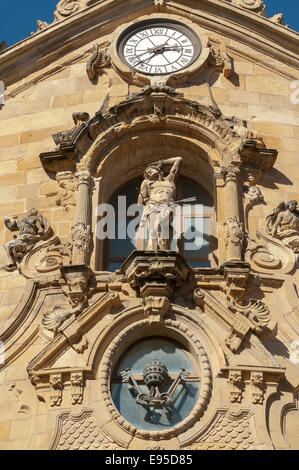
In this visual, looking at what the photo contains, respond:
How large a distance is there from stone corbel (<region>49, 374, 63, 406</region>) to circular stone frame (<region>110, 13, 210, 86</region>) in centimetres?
574

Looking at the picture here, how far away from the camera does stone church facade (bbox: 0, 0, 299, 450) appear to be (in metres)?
16.2

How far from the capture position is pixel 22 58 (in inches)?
813

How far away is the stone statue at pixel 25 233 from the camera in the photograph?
18094 mm

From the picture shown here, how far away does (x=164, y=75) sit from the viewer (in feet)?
65.6

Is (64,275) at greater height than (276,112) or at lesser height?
lesser

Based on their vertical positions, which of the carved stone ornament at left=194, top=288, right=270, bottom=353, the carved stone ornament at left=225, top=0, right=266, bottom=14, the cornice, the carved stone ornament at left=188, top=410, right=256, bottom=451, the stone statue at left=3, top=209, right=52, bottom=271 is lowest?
the carved stone ornament at left=188, top=410, right=256, bottom=451

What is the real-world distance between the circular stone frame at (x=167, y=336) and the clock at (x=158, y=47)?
500 centimetres

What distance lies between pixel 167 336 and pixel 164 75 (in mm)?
4911

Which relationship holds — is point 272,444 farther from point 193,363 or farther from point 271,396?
point 193,363

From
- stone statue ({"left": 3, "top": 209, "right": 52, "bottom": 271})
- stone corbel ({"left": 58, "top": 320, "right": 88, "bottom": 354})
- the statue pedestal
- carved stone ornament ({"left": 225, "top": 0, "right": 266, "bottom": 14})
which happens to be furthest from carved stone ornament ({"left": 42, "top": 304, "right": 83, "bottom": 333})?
carved stone ornament ({"left": 225, "top": 0, "right": 266, "bottom": 14})
